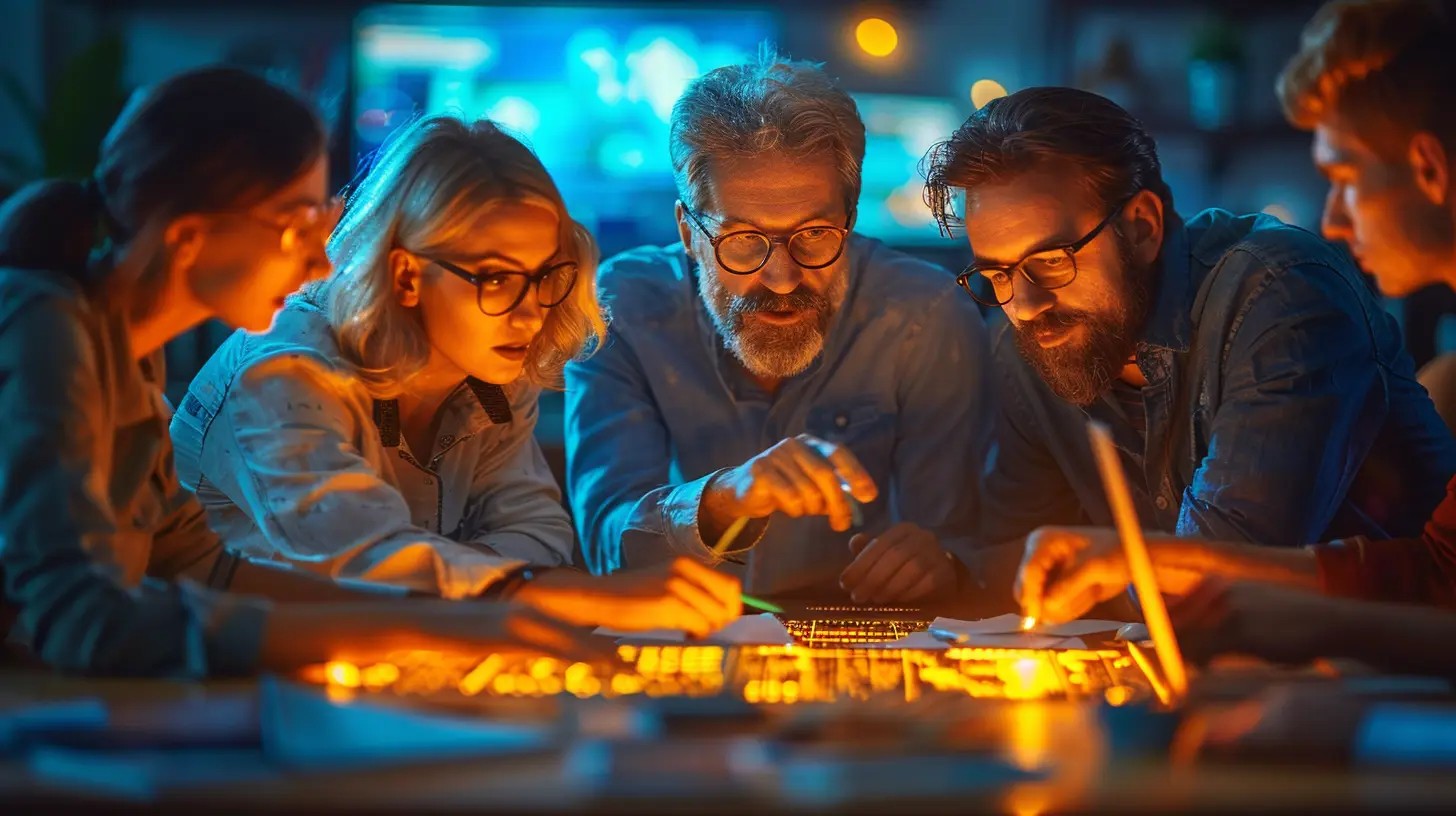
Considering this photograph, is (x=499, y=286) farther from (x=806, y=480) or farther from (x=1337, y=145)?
(x=1337, y=145)

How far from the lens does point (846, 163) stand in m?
2.29

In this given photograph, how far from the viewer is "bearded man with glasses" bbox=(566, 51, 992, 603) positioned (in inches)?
84.1

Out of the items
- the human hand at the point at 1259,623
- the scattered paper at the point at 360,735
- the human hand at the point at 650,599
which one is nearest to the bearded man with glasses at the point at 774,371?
the human hand at the point at 650,599

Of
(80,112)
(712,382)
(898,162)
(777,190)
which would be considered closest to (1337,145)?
(777,190)

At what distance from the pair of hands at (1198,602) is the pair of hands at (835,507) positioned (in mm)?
224

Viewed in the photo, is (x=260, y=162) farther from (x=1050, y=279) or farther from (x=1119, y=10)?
(x=1119, y=10)

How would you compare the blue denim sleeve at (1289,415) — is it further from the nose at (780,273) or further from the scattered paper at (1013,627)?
the nose at (780,273)

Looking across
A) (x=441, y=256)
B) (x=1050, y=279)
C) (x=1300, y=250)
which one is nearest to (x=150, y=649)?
(x=441, y=256)

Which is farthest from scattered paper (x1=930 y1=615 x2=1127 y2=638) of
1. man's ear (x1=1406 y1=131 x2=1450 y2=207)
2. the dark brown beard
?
man's ear (x1=1406 y1=131 x2=1450 y2=207)

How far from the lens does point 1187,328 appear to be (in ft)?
6.49

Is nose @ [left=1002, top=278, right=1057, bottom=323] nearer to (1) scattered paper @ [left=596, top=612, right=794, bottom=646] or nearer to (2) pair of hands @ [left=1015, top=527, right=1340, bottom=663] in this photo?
(2) pair of hands @ [left=1015, top=527, right=1340, bottom=663]

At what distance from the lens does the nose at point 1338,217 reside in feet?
5.48

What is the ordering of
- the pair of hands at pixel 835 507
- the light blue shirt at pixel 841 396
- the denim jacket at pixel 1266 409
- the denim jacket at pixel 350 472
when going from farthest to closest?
1. the light blue shirt at pixel 841 396
2. the denim jacket at pixel 1266 409
3. the pair of hands at pixel 835 507
4. the denim jacket at pixel 350 472

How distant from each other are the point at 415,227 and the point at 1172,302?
1122mm
